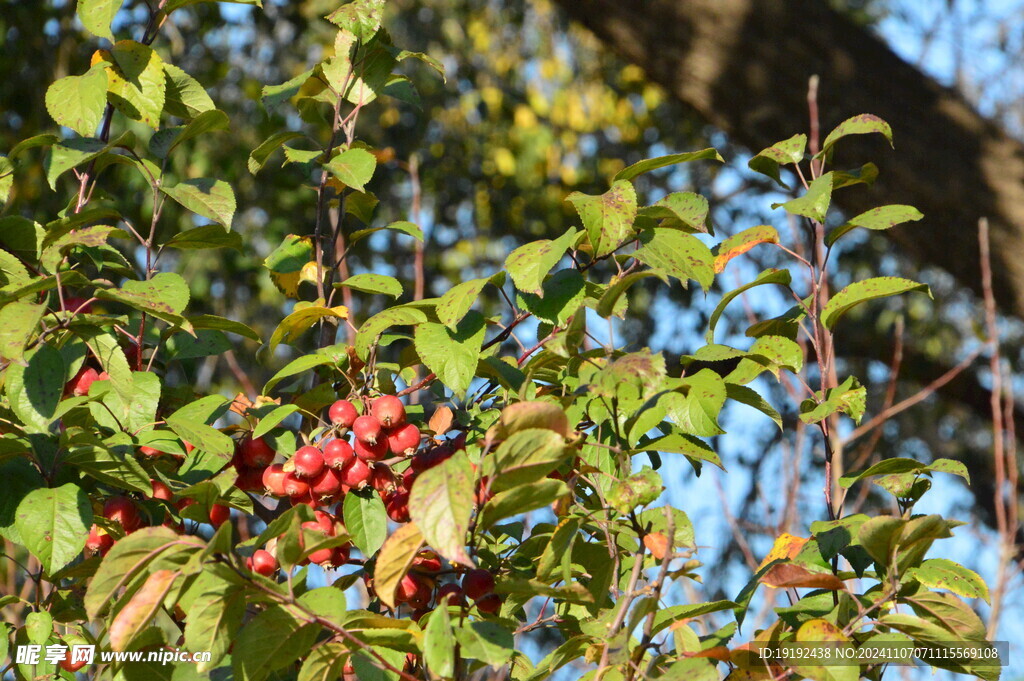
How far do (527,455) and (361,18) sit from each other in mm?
473

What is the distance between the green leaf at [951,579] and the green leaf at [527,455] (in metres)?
0.32

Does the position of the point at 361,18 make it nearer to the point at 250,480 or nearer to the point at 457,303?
the point at 457,303

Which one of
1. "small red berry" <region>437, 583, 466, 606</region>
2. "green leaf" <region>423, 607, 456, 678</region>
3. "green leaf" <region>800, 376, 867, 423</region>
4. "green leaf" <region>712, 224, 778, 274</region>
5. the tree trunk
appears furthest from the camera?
the tree trunk

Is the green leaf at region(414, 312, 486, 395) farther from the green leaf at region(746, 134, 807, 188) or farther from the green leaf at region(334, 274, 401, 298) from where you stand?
the green leaf at region(746, 134, 807, 188)

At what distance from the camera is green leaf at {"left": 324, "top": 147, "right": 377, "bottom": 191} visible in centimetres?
89

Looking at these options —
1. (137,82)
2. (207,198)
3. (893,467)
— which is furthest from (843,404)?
(137,82)

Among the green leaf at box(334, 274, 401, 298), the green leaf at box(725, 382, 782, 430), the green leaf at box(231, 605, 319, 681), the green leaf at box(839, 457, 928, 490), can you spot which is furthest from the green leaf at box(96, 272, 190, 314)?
the green leaf at box(839, 457, 928, 490)

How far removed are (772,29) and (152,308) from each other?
202cm

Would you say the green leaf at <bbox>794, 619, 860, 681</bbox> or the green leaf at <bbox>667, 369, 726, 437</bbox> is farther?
the green leaf at <bbox>667, 369, 726, 437</bbox>

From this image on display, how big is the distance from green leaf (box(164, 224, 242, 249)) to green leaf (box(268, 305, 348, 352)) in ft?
0.35

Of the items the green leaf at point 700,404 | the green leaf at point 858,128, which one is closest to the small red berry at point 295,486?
the green leaf at point 700,404

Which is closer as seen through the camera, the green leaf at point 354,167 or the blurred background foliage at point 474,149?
the green leaf at point 354,167

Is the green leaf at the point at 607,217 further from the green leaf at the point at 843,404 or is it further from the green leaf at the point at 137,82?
the green leaf at the point at 137,82

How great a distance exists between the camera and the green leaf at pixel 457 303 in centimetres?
75
